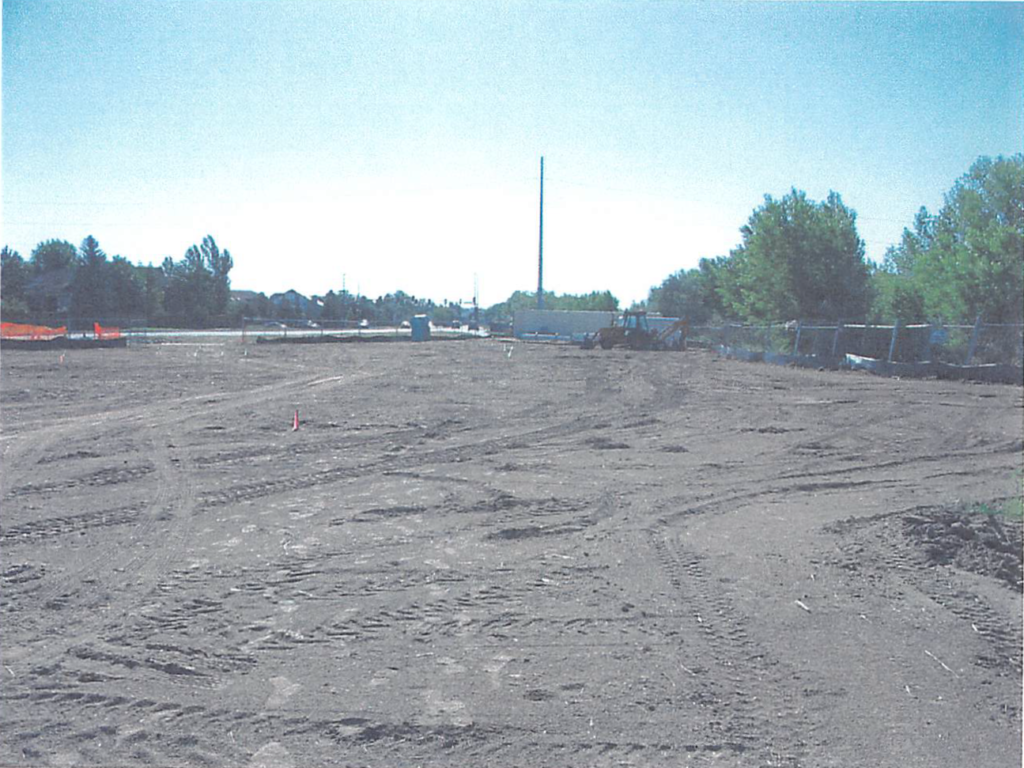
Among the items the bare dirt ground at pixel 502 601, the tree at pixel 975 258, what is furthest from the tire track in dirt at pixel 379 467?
the tree at pixel 975 258

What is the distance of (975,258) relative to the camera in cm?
3023

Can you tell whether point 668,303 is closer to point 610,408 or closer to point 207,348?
point 207,348

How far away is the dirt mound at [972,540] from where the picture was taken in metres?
7.13

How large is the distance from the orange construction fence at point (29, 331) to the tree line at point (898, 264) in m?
37.7

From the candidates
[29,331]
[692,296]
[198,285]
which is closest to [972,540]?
[29,331]

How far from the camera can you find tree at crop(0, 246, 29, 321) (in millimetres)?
38188

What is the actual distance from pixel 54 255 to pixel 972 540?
51.6 metres

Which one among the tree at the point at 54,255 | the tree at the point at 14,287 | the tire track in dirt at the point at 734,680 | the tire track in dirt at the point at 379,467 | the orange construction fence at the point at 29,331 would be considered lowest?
the tire track in dirt at the point at 734,680

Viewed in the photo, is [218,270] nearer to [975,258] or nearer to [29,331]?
[29,331]

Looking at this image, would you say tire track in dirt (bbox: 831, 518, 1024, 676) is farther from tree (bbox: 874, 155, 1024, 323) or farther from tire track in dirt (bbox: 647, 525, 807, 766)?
tree (bbox: 874, 155, 1024, 323)

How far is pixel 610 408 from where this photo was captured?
61.0 ft

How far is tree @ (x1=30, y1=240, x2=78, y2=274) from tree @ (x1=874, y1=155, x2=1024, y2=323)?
4513 cm

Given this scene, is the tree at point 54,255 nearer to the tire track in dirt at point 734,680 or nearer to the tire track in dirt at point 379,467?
the tire track in dirt at point 379,467

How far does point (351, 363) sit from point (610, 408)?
16.6 m
